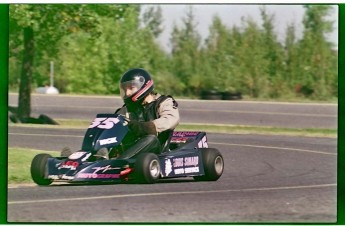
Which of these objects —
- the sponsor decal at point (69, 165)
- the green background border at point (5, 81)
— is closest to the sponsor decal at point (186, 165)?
the sponsor decal at point (69, 165)

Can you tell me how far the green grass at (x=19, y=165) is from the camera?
15.9 meters

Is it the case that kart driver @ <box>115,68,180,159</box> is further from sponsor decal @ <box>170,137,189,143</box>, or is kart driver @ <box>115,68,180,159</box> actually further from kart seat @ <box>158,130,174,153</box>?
sponsor decal @ <box>170,137,189,143</box>

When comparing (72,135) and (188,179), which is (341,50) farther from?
(72,135)

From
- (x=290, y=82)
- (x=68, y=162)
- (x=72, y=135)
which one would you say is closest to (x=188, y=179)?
(x=68, y=162)

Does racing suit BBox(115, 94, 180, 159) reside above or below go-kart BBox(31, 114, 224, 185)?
above

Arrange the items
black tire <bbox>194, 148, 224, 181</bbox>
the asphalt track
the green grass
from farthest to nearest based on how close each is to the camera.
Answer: black tire <bbox>194, 148, 224, 181</bbox> < the green grass < the asphalt track

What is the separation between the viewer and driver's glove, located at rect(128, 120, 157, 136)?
50.6ft

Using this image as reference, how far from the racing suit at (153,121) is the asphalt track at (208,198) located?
22.2 inches

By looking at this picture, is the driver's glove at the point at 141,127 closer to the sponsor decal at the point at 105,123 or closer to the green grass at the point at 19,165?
the sponsor decal at the point at 105,123

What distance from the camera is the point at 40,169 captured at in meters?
15.1

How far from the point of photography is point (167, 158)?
1548cm

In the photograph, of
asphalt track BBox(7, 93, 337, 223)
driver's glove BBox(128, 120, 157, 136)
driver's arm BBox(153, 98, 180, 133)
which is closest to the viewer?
asphalt track BBox(7, 93, 337, 223)

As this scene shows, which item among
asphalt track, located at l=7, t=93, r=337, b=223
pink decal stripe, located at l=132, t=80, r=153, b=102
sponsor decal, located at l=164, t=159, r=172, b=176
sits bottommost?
asphalt track, located at l=7, t=93, r=337, b=223

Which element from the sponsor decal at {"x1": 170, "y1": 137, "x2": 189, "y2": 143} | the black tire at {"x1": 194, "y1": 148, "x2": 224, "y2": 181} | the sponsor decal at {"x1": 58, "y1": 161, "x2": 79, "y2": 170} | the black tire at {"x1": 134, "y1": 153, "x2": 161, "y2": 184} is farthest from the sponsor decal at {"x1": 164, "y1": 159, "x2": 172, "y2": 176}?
the sponsor decal at {"x1": 58, "y1": 161, "x2": 79, "y2": 170}
